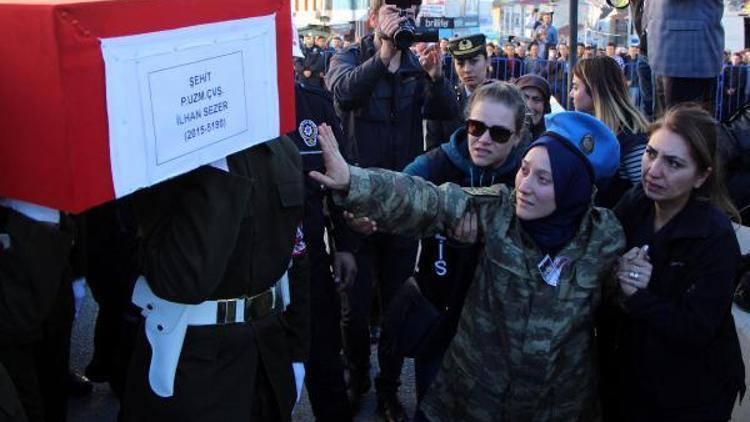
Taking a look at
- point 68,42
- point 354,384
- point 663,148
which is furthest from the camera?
point 354,384

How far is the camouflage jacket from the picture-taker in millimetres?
2383

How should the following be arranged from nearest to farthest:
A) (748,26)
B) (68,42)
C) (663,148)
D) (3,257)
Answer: (68,42) < (3,257) < (663,148) < (748,26)

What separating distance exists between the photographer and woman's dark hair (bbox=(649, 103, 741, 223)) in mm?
1486

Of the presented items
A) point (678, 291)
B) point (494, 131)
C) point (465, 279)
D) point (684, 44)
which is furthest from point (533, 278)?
point (684, 44)

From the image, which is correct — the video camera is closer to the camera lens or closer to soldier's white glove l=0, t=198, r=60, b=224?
the camera lens

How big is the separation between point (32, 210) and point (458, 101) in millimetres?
2822

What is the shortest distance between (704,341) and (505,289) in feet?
1.92

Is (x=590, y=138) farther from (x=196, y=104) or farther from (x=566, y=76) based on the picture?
(x=566, y=76)

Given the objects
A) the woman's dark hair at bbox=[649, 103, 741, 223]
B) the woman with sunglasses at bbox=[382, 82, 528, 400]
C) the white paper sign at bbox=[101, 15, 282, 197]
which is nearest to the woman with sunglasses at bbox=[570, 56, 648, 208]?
the woman with sunglasses at bbox=[382, 82, 528, 400]

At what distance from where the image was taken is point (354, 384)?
12.7ft

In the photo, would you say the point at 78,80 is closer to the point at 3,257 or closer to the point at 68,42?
the point at 68,42

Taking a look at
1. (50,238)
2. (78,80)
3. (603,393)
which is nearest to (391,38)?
(603,393)

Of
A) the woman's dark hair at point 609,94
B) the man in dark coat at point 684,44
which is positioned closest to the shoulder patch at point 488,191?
the woman's dark hair at point 609,94

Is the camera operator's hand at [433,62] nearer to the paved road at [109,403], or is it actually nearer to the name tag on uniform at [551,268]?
the paved road at [109,403]
